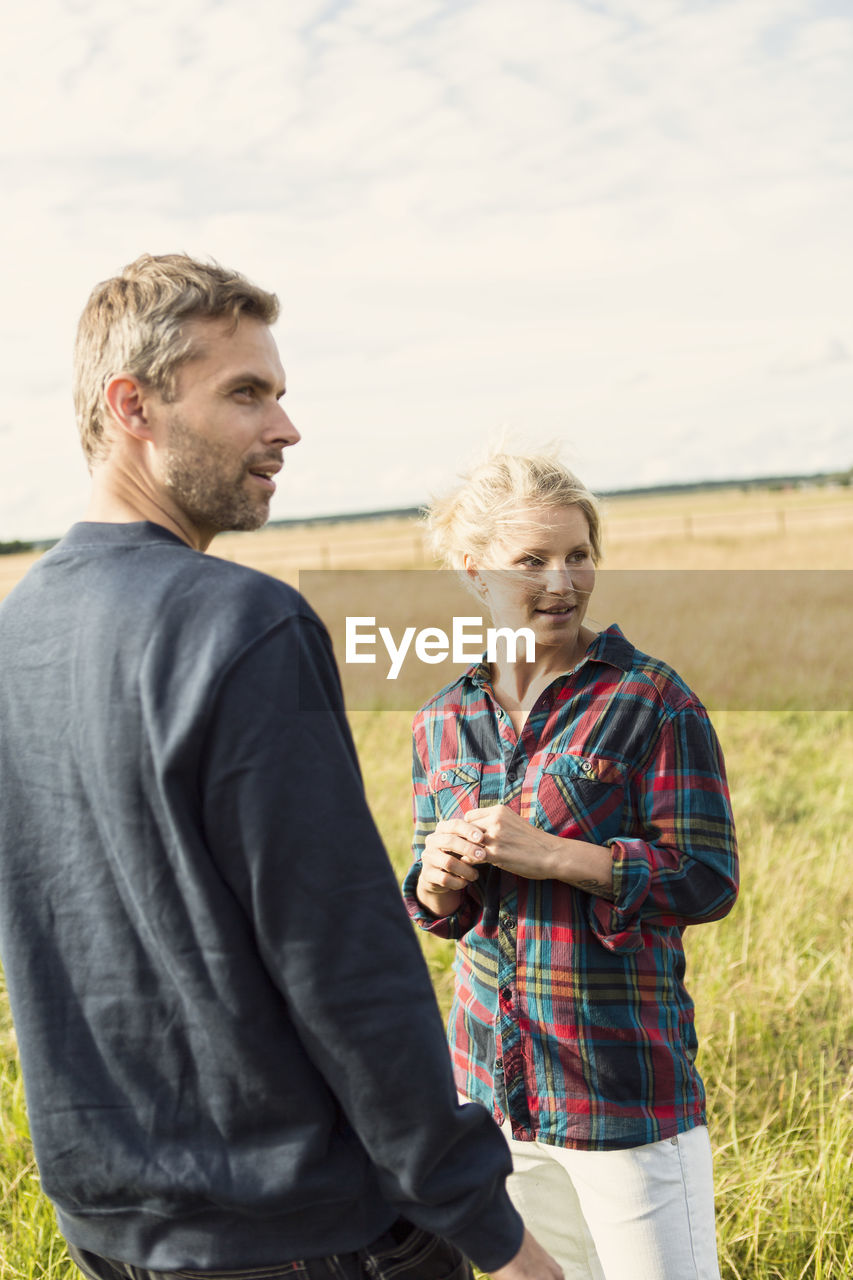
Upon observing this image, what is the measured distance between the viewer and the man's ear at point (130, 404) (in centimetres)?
149

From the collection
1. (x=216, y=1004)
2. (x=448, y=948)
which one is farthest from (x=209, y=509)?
(x=448, y=948)

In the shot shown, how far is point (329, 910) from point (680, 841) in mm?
940

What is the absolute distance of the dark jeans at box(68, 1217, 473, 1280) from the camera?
1.36 metres

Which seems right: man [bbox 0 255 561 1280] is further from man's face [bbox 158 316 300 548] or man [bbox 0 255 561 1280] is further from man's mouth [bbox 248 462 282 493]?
man's mouth [bbox 248 462 282 493]

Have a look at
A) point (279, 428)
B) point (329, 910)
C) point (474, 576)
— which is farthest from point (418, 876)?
point (279, 428)

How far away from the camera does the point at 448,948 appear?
461 centimetres

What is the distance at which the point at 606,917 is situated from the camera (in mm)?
1965

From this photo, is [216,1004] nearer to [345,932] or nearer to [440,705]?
[345,932]

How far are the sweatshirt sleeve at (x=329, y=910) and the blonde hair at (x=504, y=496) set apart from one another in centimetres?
96

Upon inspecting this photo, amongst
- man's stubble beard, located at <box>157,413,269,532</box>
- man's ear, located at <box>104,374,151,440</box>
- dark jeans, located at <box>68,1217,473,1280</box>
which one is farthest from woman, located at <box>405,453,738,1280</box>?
man's ear, located at <box>104,374,151,440</box>

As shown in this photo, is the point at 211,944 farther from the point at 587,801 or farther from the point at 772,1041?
the point at 772,1041

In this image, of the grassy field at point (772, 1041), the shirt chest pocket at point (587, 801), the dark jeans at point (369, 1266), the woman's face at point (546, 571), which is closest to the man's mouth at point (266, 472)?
the woman's face at point (546, 571)

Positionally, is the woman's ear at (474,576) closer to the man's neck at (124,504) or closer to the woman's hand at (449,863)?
the woman's hand at (449,863)

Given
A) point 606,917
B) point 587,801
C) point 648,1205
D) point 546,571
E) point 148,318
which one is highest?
point 148,318
